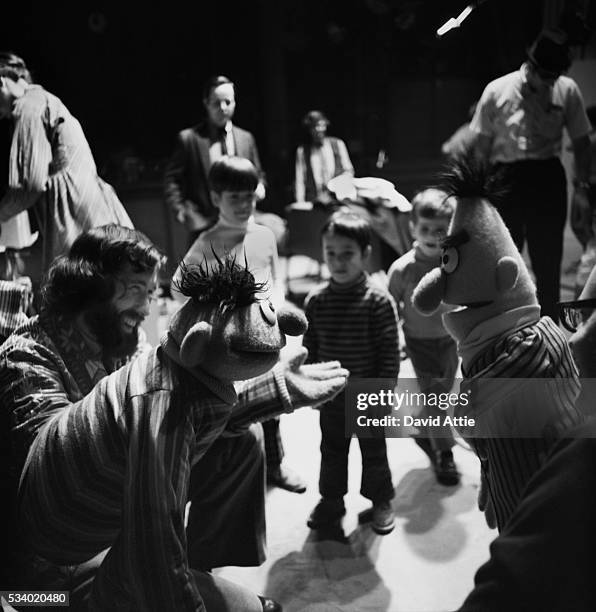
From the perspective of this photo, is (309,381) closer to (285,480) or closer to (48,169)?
(285,480)

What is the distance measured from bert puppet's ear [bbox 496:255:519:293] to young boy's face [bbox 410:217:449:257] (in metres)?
0.67

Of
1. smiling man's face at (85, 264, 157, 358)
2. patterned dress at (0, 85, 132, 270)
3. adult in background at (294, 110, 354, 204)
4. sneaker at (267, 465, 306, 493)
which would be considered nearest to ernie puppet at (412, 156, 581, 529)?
smiling man's face at (85, 264, 157, 358)

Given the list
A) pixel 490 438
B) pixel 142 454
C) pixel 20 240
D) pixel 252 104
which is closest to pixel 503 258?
pixel 490 438

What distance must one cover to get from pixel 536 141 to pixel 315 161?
8.07 ft

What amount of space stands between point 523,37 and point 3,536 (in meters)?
1.18

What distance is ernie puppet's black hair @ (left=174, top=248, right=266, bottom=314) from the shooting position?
82 cm

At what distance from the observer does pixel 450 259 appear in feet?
3.09

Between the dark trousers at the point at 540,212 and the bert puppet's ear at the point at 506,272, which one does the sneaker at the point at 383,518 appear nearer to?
the dark trousers at the point at 540,212

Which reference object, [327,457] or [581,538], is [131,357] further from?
[581,538]

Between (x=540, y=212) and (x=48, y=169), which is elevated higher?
(x=48, y=169)

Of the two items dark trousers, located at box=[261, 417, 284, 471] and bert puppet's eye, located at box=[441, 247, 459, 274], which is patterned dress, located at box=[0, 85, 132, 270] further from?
bert puppet's eye, located at box=[441, 247, 459, 274]

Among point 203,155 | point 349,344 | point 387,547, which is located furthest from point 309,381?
point 203,155

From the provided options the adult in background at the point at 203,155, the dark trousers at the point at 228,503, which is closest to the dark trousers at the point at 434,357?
the dark trousers at the point at 228,503

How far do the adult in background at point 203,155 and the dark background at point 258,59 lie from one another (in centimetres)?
8
